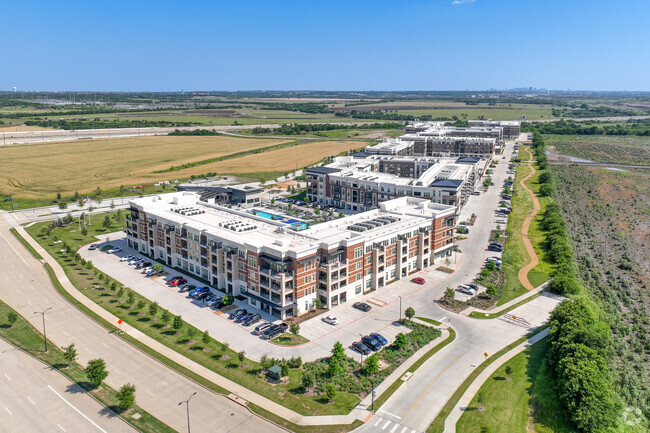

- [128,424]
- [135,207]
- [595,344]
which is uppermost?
[135,207]

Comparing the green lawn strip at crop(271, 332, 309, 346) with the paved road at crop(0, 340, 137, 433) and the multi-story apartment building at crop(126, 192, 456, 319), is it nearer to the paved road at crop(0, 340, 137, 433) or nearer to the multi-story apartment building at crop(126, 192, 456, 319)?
the multi-story apartment building at crop(126, 192, 456, 319)

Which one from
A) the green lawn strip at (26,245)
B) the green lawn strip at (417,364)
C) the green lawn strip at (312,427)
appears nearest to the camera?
the green lawn strip at (312,427)

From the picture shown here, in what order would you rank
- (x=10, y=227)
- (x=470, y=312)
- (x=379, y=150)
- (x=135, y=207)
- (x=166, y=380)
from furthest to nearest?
1. (x=379, y=150)
2. (x=10, y=227)
3. (x=135, y=207)
4. (x=470, y=312)
5. (x=166, y=380)

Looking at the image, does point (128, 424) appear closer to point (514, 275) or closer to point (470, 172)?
point (514, 275)

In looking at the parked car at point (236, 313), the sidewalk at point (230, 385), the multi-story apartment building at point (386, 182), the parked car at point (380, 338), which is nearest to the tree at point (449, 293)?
the parked car at point (380, 338)

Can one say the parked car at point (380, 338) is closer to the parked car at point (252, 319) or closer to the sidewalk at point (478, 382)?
the sidewalk at point (478, 382)

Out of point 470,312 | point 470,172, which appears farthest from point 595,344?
point 470,172

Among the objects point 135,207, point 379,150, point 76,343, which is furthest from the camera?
point 379,150

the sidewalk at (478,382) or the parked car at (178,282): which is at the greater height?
the parked car at (178,282)
